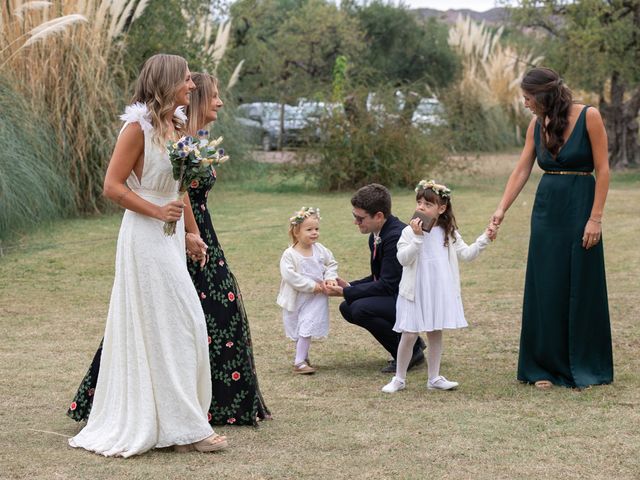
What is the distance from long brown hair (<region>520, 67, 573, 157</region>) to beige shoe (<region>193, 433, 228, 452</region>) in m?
2.60

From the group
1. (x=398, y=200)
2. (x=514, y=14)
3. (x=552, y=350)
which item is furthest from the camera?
(x=514, y=14)

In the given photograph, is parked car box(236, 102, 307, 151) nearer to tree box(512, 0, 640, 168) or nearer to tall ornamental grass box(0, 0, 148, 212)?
tall ornamental grass box(0, 0, 148, 212)

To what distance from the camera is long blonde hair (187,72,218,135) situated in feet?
17.8

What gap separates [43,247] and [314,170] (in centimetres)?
704

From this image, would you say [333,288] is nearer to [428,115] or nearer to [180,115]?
[180,115]

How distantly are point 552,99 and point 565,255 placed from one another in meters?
0.87

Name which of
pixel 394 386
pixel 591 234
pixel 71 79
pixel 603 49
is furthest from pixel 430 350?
pixel 603 49

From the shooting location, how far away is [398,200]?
661 inches

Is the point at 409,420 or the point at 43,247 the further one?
the point at 43,247

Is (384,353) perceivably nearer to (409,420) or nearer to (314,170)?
(409,420)

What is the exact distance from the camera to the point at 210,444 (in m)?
4.89

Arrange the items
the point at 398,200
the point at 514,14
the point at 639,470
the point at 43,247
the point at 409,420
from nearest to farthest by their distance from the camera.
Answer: the point at 639,470 < the point at 409,420 < the point at 43,247 < the point at 398,200 < the point at 514,14

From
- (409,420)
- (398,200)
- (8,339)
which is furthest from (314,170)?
(409,420)

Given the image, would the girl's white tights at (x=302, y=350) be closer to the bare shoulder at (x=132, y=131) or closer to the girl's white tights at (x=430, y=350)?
the girl's white tights at (x=430, y=350)
